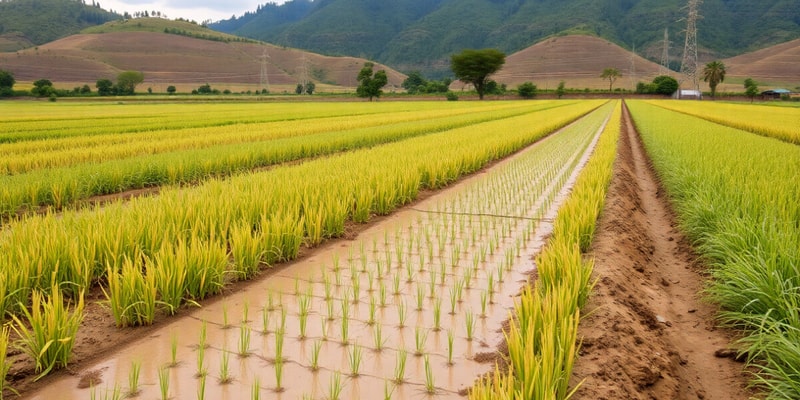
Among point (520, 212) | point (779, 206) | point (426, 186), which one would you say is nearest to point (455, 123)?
point (426, 186)

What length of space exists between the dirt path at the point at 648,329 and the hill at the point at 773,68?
139141mm

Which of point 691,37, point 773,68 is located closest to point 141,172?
point 691,37

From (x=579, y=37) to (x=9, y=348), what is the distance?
162113mm

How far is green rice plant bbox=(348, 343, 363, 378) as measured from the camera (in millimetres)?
2498

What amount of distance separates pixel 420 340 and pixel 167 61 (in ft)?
481

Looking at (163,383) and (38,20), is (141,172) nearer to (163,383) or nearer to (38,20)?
(163,383)

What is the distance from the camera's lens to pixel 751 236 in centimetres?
393

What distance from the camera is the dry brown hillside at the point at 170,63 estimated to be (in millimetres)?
112312

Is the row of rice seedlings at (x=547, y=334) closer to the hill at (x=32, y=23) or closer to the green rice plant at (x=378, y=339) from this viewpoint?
the green rice plant at (x=378, y=339)

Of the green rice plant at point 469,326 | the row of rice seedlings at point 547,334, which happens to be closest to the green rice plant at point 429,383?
the row of rice seedlings at point 547,334

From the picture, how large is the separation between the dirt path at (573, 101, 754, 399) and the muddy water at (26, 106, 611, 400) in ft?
1.81

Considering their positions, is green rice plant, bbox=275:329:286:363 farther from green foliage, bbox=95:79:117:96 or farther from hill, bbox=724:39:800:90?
hill, bbox=724:39:800:90

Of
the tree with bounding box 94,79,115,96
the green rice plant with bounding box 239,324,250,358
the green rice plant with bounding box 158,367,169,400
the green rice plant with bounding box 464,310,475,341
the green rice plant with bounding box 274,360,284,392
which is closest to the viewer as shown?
the green rice plant with bounding box 158,367,169,400

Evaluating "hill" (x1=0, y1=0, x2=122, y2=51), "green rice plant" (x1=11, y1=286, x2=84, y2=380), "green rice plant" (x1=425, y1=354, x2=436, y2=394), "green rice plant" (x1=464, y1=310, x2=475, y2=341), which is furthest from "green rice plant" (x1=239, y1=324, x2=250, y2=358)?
"hill" (x1=0, y1=0, x2=122, y2=51)
